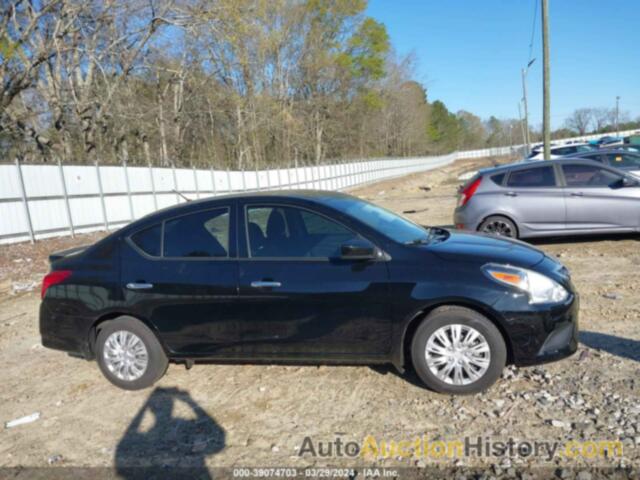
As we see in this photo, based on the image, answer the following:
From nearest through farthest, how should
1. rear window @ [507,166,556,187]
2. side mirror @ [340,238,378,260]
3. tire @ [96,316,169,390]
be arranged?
side mirror @ [340,238,378,260], tire @ [96,316,169,390], rear window @ [507,166,556,187]

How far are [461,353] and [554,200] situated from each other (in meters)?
5.66

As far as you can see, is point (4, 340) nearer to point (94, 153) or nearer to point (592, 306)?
point (592, 306)

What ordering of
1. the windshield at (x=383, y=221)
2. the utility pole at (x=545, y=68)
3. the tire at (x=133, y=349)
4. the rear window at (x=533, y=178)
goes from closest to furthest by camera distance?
1. the windshield at (x=383, y=221)
2. the tire at (x=133, y=349)
3. the rear window at (x=533, y=178)
4. the utility pole at (x=545, y=68)

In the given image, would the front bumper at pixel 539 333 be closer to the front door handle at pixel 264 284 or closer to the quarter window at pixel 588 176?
the front door handle at pixel 264 284

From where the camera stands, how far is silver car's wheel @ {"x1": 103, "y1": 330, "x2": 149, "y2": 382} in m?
4.12

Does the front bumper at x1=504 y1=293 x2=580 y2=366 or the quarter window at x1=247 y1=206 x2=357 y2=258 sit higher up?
the quarter window at x1=247 y1=206 x2=357 y2=258

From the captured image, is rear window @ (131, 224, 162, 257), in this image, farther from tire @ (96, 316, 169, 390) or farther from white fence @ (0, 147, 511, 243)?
white fence @ (0, 147, 511, 243)

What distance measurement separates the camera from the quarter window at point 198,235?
13.3ft

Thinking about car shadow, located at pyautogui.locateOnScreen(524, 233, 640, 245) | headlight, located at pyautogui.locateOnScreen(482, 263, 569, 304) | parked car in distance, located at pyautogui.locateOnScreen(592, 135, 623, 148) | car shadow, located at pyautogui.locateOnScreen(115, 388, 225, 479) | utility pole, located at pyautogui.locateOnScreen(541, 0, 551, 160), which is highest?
utility pole, located at pyautogui.locateOnScreen(541, 0, 551, 160)

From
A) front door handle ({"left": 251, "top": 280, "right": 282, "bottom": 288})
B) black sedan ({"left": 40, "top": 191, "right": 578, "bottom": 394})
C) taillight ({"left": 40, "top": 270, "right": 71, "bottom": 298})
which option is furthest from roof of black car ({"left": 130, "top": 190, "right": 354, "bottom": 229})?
taillight ({"left": 40, "top": 270, "right": 71, "bottom": 298})

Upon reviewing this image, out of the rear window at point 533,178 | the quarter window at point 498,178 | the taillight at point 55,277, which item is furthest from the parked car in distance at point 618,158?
the taillight at point 55,277

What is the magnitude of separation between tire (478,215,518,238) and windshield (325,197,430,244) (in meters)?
4.16

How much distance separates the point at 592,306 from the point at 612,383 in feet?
6.45

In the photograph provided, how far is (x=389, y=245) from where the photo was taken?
373 cm
